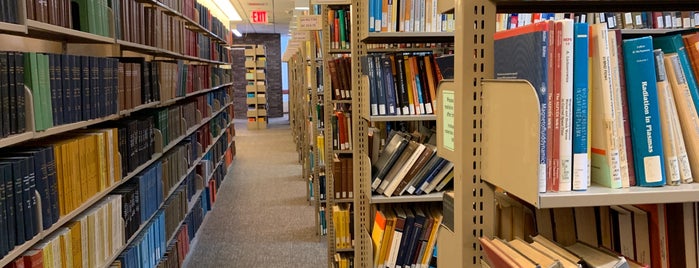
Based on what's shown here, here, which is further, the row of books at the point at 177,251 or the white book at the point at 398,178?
the row of books at the point at 177,251

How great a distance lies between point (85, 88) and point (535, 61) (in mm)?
1800

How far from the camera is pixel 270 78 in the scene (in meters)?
16.1

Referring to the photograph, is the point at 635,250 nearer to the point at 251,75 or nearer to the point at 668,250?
the point at 668,250

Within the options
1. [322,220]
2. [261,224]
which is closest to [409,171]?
[322,220]

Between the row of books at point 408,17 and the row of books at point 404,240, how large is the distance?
0.81 meters

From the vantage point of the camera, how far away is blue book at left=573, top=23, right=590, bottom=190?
1055 millimetres

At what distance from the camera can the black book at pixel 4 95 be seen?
5.33 ft

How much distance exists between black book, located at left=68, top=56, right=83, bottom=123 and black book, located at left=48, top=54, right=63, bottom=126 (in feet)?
0.28

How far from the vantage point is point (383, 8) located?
2.38 metres

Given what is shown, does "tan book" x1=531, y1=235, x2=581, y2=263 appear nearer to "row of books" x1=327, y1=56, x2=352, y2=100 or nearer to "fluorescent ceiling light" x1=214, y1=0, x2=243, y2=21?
"row of books" x1=327, y1=56, x2=352, y2=100

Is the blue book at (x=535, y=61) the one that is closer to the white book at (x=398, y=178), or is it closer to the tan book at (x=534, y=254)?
the tan book at (x=534, y=254)

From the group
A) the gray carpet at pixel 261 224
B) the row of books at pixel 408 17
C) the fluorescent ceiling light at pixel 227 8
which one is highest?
the fluorescent ceiling light at pixel 227 8

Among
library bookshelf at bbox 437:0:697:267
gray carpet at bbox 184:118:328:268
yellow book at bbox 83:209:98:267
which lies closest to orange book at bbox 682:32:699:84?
library bookshelf at bbox 437:0:697:267

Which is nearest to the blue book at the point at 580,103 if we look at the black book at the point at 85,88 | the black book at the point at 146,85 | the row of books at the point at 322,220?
the black book at the point at 85,88
